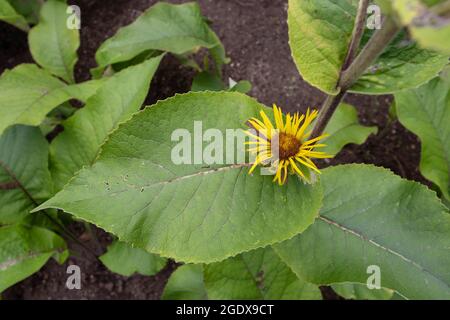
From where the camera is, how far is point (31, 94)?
1.77 m

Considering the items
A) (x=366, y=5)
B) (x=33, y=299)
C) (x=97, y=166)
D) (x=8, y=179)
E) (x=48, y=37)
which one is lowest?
(x=33, y=299)

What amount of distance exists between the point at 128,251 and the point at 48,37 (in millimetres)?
1025

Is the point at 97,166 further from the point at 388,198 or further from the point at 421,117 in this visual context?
the point at 421,117

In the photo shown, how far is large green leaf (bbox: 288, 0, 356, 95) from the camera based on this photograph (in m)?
1.03

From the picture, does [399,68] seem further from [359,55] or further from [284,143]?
[284,143]

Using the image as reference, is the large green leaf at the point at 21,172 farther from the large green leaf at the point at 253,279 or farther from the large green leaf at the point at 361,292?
the large green leaf at the point at 361,292

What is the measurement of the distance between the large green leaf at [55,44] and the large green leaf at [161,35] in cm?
22

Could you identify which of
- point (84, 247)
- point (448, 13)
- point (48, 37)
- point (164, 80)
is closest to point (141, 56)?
point (164, 80)

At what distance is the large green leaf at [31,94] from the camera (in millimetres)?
1649

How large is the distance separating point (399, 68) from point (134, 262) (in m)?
1.29

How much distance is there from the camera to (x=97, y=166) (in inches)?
41.8

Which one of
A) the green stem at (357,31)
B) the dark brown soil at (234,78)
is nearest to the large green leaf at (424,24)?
the green stem at (357,31)

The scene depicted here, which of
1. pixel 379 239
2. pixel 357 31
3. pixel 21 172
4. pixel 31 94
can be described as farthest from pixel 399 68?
pixel 21 172

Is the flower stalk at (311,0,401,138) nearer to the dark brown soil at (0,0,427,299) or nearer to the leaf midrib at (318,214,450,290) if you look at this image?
the leaf midrib at (318,214,450,290)
